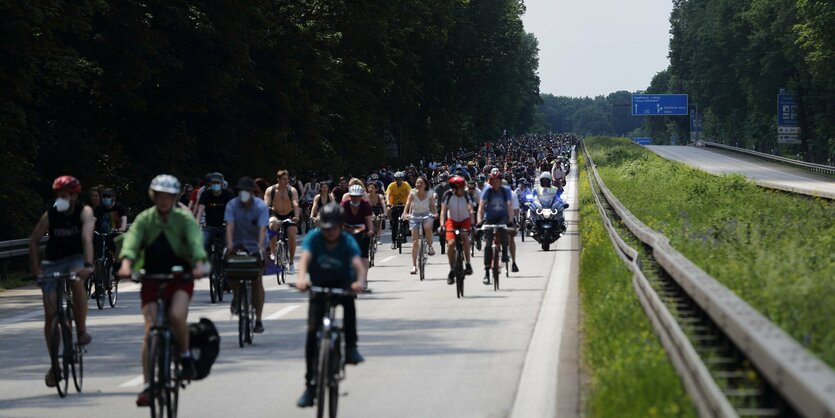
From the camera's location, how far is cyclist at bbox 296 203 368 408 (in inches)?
392

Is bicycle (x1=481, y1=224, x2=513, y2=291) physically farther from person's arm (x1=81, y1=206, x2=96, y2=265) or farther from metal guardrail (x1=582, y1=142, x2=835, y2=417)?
person's arm (x1=81, y1=206, x2=96, y2=265)

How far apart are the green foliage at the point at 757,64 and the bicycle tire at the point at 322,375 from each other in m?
73.4

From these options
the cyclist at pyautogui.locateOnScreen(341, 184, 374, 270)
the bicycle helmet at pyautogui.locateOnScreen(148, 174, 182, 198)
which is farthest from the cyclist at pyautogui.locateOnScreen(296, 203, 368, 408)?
the cyclist at pyautogui.locateOnScreen(341, 184, 374, 270)

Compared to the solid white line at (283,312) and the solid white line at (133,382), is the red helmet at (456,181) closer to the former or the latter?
the solid white line at (283,312)

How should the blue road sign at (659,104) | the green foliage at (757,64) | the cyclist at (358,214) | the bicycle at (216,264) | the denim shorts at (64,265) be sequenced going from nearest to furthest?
the denim shorts at (64,265) < the cyclist at (358,214) < the bicycle at (216,264) < the green foliage at (757,64) < the blue road sign at (659,104)

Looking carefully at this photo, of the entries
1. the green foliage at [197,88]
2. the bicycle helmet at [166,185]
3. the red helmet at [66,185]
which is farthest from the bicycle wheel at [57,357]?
the green foliage at [197,88]

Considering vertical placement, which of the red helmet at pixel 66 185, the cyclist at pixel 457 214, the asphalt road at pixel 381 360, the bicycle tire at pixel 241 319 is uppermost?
the red helmet at pixel 66 185

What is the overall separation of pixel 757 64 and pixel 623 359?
11068cm

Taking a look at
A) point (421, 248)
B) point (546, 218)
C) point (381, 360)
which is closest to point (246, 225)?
point (381, 360)

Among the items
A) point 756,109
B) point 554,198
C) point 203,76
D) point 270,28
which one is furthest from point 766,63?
point 554,198

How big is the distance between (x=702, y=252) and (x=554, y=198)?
688 inches

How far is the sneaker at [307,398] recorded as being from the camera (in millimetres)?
9742

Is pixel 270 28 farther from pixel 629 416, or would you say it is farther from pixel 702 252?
pixel 629 416

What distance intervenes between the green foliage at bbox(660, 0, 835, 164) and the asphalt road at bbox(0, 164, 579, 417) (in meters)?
64.4
